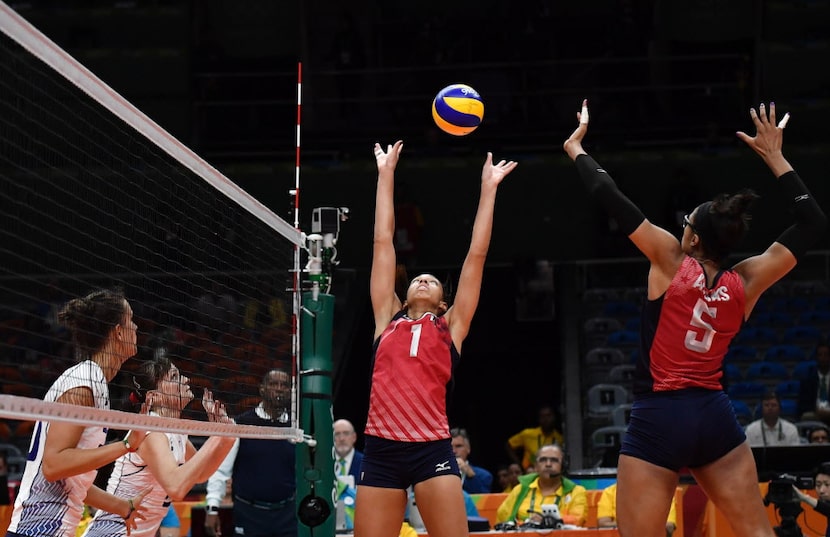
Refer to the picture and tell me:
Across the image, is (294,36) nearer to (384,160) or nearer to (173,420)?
(384,160)

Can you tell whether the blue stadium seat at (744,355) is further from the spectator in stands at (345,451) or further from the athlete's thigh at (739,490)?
the athlete's thigh at (739,490)

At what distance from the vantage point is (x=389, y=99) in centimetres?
2089

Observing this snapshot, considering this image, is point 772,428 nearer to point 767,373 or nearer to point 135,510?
point 767,373

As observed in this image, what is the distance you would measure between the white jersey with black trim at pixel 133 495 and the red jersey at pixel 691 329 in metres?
2.66

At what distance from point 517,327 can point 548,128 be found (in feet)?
12.0

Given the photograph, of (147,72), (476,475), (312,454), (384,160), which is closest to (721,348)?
(384,160)

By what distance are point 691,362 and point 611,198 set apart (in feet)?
2.84

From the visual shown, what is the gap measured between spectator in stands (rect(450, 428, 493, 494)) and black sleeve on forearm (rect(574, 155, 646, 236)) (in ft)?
22.3

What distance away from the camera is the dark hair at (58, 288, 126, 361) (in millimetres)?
5418

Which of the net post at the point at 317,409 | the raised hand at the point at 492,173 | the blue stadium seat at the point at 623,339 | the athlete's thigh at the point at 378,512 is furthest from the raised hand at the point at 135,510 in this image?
the blue stadium seat at the point at 623,339

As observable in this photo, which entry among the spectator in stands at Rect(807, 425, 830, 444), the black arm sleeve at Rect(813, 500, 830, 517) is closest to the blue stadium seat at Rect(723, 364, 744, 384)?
the spectator in stands at Rect(807, 425, 830, 444)

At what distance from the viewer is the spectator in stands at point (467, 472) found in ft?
40.9

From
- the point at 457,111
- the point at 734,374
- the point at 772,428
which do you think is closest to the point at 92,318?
the point at 457,111

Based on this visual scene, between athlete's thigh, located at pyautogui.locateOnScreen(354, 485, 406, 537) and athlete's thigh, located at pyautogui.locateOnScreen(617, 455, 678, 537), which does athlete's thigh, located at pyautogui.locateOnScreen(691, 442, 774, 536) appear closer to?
athlete's thigh, located at pyautogui.locateOnScreen(617, 455, 678, 537)
